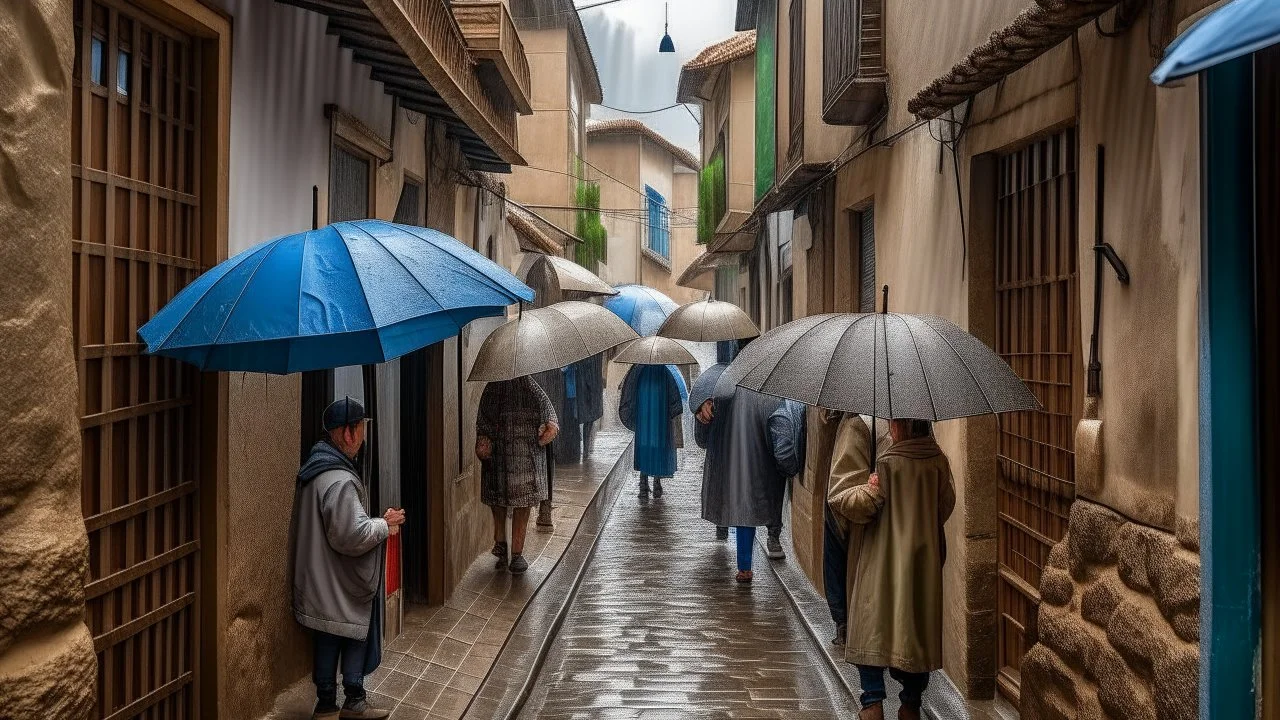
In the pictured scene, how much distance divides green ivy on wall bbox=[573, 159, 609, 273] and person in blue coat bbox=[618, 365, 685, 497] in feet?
33.9

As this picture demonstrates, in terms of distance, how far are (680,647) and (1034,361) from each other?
3488mm

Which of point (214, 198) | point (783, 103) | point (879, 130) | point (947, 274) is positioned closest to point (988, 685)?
point (947, 274)

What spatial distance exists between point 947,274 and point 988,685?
7.82ft

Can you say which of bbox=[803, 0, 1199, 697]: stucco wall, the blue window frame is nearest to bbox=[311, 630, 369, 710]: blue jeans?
bbox=[803, 0, 1199, 697]: stucco wall

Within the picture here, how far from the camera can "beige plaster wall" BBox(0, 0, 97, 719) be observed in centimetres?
268

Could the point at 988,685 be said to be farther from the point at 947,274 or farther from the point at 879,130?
the point at 879,130

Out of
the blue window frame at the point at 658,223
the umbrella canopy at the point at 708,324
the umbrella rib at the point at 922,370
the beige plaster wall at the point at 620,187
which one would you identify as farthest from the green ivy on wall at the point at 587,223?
the umbrella rib at the point at 922,370

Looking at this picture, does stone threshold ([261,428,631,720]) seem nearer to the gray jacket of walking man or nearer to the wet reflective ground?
the wet reflective ground

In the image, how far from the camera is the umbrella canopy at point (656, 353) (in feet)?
43.0

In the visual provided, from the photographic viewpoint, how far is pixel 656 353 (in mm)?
13172

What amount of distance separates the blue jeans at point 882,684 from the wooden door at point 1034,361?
0.64m

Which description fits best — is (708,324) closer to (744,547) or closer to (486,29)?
(744,547)

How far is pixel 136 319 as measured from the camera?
13.8 feet

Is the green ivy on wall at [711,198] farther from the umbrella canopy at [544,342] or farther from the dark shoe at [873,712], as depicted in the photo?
the dark shoe at [873,712]
